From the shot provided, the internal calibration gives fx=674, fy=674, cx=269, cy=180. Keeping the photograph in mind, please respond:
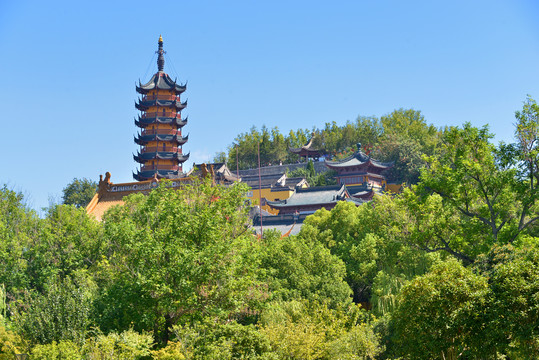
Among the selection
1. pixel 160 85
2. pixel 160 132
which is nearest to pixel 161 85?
pixel 160 85

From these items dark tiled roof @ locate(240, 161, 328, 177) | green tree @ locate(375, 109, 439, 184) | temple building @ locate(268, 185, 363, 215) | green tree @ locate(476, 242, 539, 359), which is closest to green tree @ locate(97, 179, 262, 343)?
green tree @ locate(476, 242, 539, 359)

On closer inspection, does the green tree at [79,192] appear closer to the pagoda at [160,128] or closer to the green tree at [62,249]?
the pagoda at [160,128]

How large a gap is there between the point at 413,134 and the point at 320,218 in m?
41.5

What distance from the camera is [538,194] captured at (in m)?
20.4

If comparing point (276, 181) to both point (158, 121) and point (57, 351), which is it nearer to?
point (158, 121)

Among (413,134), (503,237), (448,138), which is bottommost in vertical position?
(503,237)

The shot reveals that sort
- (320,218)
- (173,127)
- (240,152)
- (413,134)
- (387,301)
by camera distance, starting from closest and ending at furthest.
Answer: (387,301), (320,218), (173,127), (413,134), (240,152)

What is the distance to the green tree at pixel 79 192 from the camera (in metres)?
70.4

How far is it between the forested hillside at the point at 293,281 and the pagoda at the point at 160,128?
2879cm

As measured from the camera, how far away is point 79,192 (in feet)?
237

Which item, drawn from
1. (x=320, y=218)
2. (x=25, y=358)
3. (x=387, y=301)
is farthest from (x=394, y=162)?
(x=25, y=358)

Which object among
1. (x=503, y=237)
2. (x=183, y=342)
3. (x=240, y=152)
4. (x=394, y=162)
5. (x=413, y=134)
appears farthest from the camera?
(x=240, y=152)

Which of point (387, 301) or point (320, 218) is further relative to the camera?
point (320, 218)

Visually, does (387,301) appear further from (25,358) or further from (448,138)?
(25,358)
